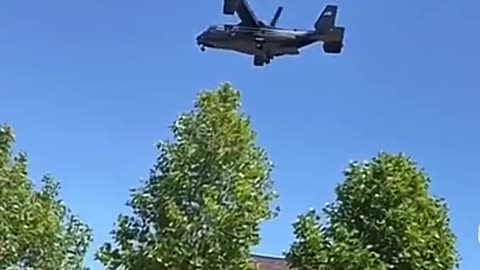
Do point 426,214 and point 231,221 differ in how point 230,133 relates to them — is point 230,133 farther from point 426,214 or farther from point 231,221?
point 426,214

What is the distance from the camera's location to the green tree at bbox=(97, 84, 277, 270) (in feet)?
37.8

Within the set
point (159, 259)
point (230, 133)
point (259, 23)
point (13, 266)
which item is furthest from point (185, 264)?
point (259, 23)

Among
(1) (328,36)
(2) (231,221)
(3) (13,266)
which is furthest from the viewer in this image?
(3) (13,266)

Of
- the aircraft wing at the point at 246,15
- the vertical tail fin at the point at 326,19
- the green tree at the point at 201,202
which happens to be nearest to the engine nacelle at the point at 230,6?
the aircraft wing at the point at 246,15

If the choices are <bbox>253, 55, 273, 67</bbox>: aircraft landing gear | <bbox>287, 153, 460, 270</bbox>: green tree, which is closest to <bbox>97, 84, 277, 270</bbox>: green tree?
<bbox>287, 153, 460, 270</bbox>: green tree

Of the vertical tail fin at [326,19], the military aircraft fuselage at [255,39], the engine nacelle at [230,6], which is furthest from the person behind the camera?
the military aircraft fuselage at [255,39]

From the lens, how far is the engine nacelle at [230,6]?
232 inches

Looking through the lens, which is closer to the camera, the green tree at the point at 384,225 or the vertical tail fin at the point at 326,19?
the vertical tail fin at the point at 326,19

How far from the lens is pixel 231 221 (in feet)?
37.6

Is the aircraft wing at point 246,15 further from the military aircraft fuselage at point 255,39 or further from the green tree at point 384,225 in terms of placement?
the green tree at point 384,225

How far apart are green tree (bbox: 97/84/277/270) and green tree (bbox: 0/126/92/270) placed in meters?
1.13

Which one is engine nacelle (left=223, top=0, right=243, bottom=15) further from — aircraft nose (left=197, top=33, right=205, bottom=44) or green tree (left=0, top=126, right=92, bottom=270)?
green tree (left=0, top=126, right=92, bottom=270)

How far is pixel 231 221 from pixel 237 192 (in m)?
0.35

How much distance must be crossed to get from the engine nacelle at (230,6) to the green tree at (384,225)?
5903 mm
